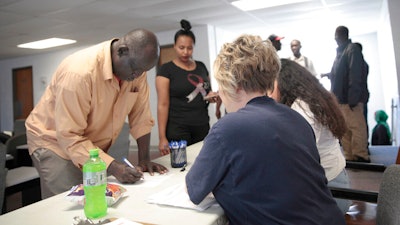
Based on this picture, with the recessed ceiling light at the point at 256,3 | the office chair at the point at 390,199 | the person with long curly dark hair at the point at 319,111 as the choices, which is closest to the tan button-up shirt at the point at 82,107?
the person with long curly dark hair at the point at 319,111

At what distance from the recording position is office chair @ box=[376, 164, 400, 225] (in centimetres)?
82

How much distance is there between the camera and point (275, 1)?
14.1ft

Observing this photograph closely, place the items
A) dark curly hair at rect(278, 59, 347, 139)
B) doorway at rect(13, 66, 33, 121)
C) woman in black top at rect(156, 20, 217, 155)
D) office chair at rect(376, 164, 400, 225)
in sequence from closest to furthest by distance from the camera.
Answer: office chair at rect(376, 164, 400, 225) < dark curly hair at rect(278, 59, 347, 139) < woman in black top at rect(156, 20, 217, 155) < doorway at rect(13, 66, 33, 121)

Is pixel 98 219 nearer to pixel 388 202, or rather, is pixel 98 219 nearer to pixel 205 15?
pixel 388 202

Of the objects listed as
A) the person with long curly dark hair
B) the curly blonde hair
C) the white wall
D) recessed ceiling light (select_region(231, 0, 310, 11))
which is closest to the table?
the curly blonde hair

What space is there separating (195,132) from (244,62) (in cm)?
125

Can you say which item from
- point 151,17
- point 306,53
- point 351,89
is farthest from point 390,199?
point 306,53

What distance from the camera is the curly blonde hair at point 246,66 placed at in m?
0.98

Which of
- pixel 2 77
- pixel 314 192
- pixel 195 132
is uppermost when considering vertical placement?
pixel 2 77

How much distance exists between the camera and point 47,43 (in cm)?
625

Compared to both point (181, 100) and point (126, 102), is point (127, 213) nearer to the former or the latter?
point (126, 102)

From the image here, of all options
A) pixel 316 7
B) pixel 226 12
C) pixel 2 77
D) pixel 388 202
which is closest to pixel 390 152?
pixel 316 7

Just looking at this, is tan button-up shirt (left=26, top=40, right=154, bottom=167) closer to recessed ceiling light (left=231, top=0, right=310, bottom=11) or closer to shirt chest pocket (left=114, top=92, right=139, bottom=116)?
shirt chest pocket (left=114, top=92, right=139, bottom=116)

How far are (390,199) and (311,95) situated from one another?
68cm
